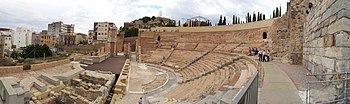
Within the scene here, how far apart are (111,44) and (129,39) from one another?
26.1 ft

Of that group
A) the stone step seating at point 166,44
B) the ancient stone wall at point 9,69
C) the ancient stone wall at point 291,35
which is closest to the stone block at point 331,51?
the ancient stone wall at point 291,35

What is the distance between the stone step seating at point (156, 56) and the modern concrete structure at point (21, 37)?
6784 centimetres

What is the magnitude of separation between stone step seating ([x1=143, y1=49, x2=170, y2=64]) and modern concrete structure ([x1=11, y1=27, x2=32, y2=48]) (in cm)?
6784

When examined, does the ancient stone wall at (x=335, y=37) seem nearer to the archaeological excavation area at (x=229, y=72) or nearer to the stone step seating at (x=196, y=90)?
the archaeological excavation area at (x=229, y=72)

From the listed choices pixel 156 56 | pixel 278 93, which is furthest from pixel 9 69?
pixel 278 93

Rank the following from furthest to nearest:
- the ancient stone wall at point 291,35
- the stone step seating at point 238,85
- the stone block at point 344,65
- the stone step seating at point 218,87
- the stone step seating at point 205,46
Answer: the stone step seating at point 205,46, the ancient stone wall at point 291,35, the stone step seating at point 218,87, the stone block at point 344,65, the stone step seating at point 238,85

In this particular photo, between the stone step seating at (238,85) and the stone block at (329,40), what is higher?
the stone block at (329,40)

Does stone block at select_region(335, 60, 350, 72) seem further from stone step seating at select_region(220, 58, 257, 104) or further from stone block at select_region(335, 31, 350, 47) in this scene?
stone step seating at select_region(220, 58, 257, 104)

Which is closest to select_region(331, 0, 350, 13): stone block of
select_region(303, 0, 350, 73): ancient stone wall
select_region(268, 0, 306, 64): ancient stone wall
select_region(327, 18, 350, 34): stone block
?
select_region(303, 0, 350, 73): ancient stone wall

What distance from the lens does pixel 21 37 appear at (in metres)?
80.8

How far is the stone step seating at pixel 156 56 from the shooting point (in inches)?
1208

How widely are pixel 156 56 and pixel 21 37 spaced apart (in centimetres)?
7250

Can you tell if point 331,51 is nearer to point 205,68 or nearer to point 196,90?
point 196,90

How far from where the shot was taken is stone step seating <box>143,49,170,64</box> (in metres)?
30.7
